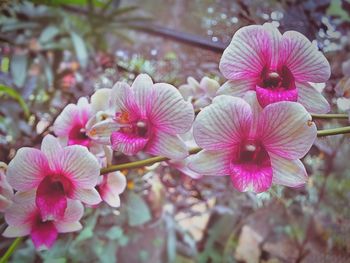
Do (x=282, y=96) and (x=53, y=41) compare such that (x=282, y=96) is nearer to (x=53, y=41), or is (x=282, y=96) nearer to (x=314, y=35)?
(x=314, y=35)

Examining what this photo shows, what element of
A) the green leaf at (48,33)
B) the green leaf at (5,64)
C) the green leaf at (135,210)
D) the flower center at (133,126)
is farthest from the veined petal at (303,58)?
the green leaf at (48,33)

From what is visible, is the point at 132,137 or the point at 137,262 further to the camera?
the point at 137,262

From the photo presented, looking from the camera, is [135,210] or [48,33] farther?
[48,33]

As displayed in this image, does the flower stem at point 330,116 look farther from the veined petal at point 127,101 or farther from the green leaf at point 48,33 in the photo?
the green leaf at point 48,33

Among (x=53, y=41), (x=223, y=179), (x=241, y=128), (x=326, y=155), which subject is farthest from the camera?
(x=53, y=41)

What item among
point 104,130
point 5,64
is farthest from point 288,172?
point 5,64

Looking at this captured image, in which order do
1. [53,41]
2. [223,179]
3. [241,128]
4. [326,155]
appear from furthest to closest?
[53,41], [223,179], [326,155], [241,128]

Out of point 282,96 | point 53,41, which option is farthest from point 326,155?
point 53,41

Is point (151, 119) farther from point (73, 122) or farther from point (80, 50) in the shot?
point (80, 50)
